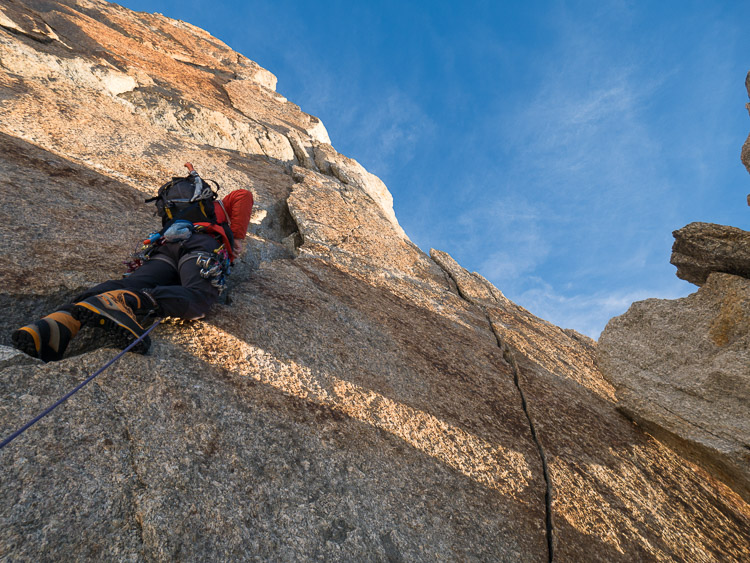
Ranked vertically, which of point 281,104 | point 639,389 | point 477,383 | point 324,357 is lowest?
point 324,357

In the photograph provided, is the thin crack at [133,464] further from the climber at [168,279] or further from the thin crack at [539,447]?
the thin crack at [539,447]

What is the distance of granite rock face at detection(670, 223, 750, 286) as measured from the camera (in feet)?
27.2

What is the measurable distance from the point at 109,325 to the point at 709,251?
1124 centimetres

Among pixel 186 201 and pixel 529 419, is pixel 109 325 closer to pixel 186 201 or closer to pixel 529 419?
pixel 186 201

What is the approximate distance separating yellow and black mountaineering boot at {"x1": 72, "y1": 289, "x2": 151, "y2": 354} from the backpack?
8.58 ft

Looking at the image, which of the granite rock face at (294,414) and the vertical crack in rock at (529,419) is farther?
the vertical crack in rock at (529,419)

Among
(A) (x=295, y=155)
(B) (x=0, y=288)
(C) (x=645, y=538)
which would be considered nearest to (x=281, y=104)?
A: (A) (x=295, y=155)

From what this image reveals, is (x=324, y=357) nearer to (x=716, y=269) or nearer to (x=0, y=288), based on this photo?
(x=0, y=288)

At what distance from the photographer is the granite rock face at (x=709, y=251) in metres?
8.29

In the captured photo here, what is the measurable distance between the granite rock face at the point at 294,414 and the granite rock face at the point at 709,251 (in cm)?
333

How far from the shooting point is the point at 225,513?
3393 millimetres

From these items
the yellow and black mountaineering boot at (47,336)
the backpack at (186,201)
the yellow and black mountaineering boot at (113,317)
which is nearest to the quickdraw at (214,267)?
the backpack at (186,201)

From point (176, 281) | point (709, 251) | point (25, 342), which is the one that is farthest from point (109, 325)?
point (709, 251)

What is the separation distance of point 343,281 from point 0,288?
18.7ft
